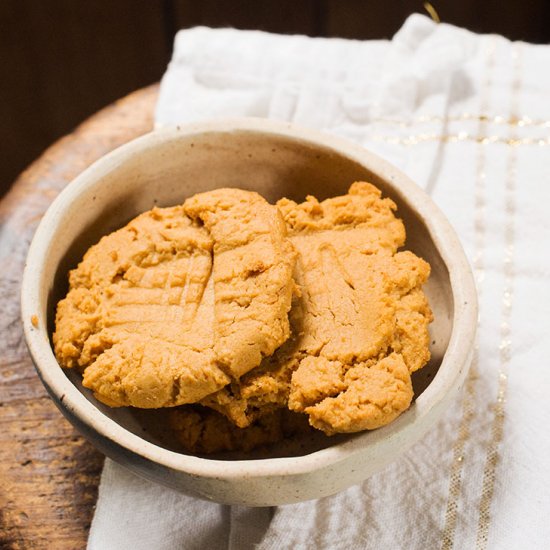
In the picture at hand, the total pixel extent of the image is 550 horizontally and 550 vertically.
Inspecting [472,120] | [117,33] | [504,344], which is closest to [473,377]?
[504,344]

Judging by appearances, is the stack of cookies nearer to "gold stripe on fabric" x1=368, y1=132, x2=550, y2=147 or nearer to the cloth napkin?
the cloth napkin

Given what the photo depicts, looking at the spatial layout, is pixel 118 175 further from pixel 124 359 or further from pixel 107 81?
pixel 107 81

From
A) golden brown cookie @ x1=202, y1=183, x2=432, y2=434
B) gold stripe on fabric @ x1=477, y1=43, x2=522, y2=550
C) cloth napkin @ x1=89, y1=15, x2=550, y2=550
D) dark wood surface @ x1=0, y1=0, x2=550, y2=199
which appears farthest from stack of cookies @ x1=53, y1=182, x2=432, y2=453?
dark wood surface @ x1=0, y1=0, x2=550, y2=199

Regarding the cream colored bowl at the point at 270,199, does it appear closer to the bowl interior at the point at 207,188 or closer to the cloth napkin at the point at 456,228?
the bowl interior at the point at 207,188

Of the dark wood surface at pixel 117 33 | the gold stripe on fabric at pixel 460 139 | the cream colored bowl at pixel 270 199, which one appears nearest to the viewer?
the cream colored bowl at pixel 270 199

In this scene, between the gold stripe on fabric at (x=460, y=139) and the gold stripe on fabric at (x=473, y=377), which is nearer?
the gold stripe on fabric at (x=473, y=377)

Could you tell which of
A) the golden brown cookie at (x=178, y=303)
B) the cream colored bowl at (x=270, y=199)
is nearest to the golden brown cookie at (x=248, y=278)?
the golden brown cookie at (x=178, y=303)

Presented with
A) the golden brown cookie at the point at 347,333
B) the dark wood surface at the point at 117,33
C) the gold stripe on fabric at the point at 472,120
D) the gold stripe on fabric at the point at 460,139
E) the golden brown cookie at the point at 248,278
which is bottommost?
the dark wood surface at the point at 117,33
